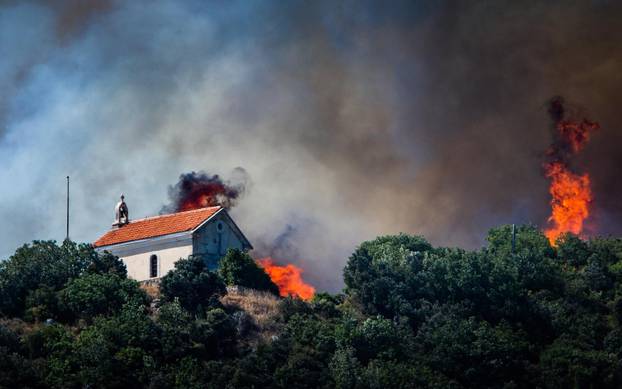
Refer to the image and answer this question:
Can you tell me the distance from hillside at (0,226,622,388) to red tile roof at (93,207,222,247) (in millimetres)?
5074

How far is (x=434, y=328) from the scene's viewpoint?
97812mm

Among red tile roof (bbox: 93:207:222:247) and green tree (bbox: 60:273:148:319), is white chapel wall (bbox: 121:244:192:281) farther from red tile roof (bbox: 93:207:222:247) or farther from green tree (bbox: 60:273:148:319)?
green tree (bbox: 60:273:148:319)

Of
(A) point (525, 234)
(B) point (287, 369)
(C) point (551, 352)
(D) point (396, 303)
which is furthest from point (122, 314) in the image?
(A) point (525, 234)

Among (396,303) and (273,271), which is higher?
(273,271)

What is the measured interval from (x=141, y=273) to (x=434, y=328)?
2377 centimetres

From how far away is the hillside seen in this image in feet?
297

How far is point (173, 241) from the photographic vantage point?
10581cm

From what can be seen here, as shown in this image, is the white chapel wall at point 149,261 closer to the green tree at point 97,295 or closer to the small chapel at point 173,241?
the small chapel at point 173,241

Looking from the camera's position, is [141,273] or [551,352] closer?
[551,352]

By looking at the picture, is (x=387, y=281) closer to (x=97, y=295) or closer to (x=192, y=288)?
(x=192, y=288)

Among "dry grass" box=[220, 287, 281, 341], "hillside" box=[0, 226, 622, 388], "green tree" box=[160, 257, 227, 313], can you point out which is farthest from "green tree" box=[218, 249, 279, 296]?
"green tree" box=[160, 257, 227, 313]

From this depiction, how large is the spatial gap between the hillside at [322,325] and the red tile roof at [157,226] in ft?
16.6

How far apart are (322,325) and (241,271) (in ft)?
29.5

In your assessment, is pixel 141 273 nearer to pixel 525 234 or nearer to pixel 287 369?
pixel 287 369
